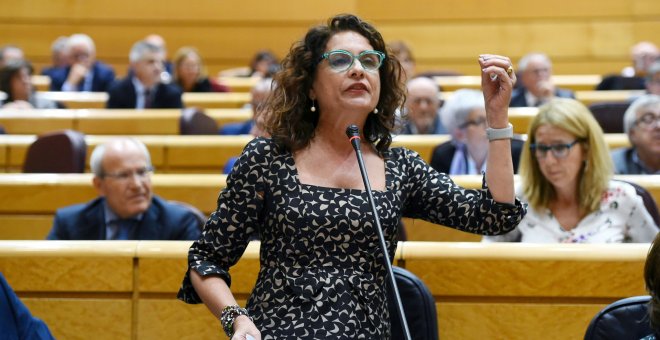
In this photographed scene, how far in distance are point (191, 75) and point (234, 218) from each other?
194 inches

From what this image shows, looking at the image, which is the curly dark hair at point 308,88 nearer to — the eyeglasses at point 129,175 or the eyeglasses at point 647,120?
the eyeglasses at point 129,175

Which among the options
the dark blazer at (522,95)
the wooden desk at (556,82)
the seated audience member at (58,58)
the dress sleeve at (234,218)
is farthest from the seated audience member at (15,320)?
the seated audience member at (58,58)

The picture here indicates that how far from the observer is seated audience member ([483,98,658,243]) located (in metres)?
2.51

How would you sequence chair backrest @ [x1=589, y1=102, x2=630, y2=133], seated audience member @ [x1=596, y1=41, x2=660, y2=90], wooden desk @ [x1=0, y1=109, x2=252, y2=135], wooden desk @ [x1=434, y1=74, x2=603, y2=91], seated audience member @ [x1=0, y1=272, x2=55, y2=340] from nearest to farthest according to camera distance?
1. seated audience member @ [x1=0, y1=272, x2=55, y2=340]
2. chair backrest @ [x1=589, y1=102, x2=630, y2=133]
3. wooden desk @ [x1=0, y1=109, x2=252, y2=135]
4. seated audience member @ [x1=596, y1=41, x2=660, y2=90]
5. wooden desk @ [x1=434, y1=74, x2=603, y2=91]

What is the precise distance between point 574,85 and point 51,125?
3.33m

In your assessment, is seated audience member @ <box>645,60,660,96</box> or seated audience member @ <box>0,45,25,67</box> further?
seated audience member @ <box>0,45,25,67</box>

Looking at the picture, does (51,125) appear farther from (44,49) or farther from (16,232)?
(44,49)

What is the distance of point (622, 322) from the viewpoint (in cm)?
160

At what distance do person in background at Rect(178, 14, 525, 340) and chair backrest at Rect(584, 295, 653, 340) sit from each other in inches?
8.7

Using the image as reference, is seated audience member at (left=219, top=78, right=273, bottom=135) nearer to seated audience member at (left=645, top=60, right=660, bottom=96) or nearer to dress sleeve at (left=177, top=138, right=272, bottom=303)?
seated audience member at (left=645, top=60, right=660, bottom=96)

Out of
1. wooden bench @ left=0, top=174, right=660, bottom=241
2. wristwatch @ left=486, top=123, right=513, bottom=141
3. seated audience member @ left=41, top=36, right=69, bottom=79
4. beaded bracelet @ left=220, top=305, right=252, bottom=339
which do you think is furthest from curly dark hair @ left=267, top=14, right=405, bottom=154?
seated audience member @ left=41, top=36, right=69, bottom=79

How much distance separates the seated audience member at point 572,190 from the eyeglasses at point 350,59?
41.0 inches

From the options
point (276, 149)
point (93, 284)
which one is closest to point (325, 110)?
point (276, 149)

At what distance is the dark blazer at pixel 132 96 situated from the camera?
5.66 meters
